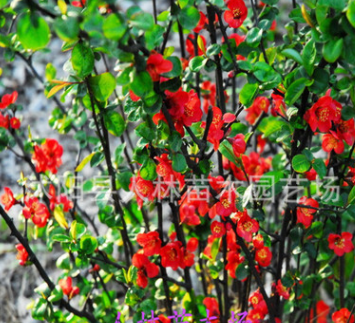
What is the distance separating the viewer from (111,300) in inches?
49.5

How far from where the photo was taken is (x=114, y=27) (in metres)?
0.53

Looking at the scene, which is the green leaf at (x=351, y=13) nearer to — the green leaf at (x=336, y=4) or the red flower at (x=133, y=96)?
the green leaf at (x=336, y=4)

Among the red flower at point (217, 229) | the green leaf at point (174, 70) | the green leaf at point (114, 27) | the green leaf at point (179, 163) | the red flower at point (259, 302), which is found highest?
the green leaf at point (114, 27)

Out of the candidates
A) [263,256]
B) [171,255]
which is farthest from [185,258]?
[263,256]

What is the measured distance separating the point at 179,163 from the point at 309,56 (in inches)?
9.8

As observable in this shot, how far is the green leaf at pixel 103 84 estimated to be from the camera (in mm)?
699

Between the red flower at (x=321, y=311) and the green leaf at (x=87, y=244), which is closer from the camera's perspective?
the green leaf at (x=87, y=244)

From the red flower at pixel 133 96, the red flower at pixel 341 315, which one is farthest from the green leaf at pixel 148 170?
the red flower at pixel 341 315

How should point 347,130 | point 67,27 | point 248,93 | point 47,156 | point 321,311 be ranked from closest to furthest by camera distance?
1. point 67,27
2. point 248,93
3. point 347,130
4. point 47,156
5. point 321,311

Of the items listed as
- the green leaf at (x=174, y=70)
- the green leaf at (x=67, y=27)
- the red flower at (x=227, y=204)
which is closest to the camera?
the green leaf at (x=67, y=27)

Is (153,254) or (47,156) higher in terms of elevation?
(47,156)

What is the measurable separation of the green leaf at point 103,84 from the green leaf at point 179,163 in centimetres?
14

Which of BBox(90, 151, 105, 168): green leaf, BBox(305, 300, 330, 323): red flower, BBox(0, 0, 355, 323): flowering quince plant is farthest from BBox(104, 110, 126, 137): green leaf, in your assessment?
BBox(305, 300, 330, 323): red flower

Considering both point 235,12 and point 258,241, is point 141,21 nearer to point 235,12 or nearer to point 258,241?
point 235,12
